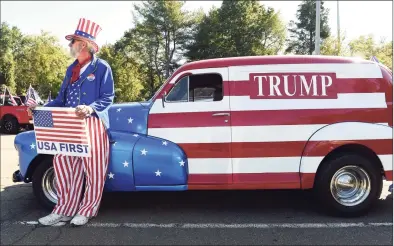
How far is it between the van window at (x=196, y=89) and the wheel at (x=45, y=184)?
5.90ft

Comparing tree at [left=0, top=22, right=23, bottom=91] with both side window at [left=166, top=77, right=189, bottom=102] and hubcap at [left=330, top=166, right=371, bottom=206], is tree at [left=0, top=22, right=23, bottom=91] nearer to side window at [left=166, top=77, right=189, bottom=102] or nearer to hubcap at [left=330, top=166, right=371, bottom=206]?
side window at [left=166, top=77, right=189, bottom=102]

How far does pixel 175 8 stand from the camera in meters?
36.7

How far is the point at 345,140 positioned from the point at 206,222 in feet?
6.17

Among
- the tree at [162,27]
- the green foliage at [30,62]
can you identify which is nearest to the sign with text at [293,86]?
the green foliage at [30,62]

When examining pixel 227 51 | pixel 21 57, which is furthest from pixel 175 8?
pixel 21 57

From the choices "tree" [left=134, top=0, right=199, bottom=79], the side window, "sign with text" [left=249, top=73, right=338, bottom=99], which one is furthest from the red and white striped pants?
"tree" [left=134, top=0, right=199, bottom=79]

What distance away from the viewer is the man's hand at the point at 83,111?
3.84 metres

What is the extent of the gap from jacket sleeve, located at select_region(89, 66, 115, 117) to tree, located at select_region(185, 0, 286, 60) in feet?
87.7

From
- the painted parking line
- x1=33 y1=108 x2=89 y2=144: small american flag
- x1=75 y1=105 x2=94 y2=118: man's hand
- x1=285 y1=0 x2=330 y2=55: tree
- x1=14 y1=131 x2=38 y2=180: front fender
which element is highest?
x1=285 y1=0 x2=330 y2=55: tree

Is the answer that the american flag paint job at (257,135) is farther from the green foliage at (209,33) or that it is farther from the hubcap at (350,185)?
the green foliage at (209,33)

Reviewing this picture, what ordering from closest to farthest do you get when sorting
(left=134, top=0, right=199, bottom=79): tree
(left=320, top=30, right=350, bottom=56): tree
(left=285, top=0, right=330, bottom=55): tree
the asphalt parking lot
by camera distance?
the asphalt parking lot
(left=320, top=30, right=350, bottom=56): tree
(left=285, top=0, right=330, bottom=55): tree
(left=134, top=0, right=199, bottom=79): tree

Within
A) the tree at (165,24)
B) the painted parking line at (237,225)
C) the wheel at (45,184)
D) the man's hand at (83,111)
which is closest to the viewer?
the man's hand at (83,111)

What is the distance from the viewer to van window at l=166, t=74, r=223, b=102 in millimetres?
4359

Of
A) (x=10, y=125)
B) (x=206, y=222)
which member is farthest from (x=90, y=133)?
(x=10, y=125)
